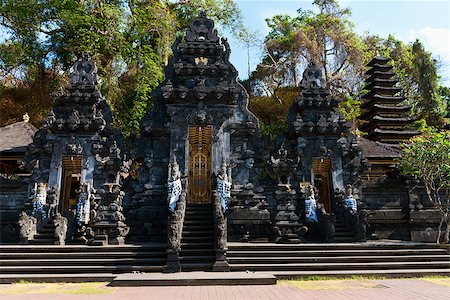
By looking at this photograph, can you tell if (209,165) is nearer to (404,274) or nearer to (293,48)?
(404,274)

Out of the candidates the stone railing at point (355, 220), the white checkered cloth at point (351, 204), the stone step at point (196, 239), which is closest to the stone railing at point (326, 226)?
the stone railing at point (355, 220)

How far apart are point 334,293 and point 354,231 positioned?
6663 millimetres

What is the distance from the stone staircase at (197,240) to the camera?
11.2m

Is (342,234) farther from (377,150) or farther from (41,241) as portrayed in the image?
(41,241)

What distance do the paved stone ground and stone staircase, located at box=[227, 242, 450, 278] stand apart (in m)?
0.90

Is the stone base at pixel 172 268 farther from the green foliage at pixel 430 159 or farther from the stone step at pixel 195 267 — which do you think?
the green foliage at pixel 430 159

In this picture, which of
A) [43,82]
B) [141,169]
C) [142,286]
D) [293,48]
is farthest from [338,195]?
[43,82]

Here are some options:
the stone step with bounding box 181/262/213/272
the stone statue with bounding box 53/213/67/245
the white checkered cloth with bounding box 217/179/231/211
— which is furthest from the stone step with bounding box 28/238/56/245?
the white checkered cloth with bounding box 217/179/231/211

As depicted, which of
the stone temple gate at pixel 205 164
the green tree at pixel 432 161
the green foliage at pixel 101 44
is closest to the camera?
the green tree at pixel 432 161

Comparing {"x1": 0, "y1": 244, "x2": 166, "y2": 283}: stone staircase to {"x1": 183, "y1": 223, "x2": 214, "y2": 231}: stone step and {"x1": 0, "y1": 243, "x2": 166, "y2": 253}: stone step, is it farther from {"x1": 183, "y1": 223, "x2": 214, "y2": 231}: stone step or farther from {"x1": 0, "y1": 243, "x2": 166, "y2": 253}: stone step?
{"x1": 183, "y1": 223, "x2": 214, "y2": 231}: stone step

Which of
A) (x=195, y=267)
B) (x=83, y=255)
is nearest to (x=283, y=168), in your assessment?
(x=195, y=267)

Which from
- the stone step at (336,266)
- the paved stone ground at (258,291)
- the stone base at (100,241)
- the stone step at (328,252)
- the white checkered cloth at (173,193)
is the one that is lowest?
the paved stone ground at (258,291)

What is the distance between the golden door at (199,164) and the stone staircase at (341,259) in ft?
15.4

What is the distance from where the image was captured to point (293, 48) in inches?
1136
